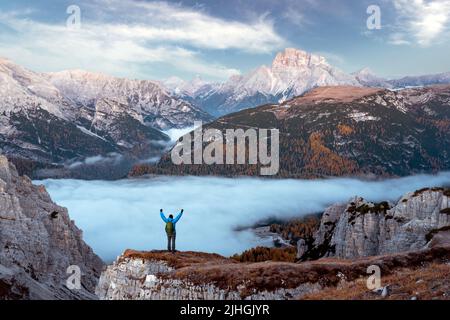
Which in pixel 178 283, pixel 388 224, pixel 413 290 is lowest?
pixel 388 224

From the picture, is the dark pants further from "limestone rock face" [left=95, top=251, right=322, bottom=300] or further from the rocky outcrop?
the rocky outcrop

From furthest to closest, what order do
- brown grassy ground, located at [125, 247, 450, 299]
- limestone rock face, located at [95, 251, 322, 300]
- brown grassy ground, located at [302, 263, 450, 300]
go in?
brown grassy ground, located at [125, 247, 450, 299] → limestone rock face, located at [95, 251, 322, 300] → brown grassy ground, located at [302, 263, 450, 300]

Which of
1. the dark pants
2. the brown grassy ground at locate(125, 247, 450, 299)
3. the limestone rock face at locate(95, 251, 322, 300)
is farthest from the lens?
the dark pants

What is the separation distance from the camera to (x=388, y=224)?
385 ft

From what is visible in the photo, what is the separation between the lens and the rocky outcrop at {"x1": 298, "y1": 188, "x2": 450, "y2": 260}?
98.9m

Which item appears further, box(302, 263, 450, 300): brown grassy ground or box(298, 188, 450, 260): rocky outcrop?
box(298, 188, 450, 260): rocky outcrop

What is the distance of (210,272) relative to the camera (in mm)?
56562

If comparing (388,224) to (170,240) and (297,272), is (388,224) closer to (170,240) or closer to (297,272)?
(297,272)

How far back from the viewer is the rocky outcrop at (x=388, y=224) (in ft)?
325

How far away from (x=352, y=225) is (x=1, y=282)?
91.4m

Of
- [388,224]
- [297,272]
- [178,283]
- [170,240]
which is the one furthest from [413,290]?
[388,224]

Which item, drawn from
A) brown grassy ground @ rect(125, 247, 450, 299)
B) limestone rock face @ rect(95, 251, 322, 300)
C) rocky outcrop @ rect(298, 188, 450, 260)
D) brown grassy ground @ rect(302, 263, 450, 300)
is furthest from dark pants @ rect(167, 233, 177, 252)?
rocky outcrop @ rect(298, 188, 450, 260)

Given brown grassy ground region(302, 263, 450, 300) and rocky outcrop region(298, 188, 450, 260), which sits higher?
brown grassy ground region(302, 263, 450, 300)
